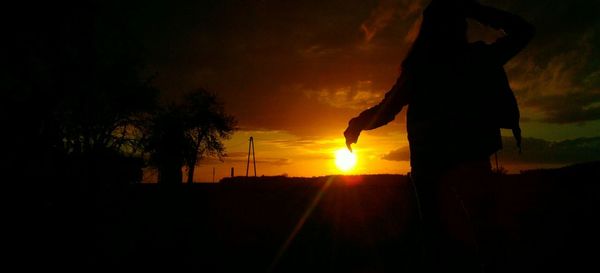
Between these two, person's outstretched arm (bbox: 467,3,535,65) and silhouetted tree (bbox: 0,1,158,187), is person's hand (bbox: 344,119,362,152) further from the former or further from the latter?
silhouetted tree (bbox: 0,1,158,187)

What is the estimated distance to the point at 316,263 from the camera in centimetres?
414

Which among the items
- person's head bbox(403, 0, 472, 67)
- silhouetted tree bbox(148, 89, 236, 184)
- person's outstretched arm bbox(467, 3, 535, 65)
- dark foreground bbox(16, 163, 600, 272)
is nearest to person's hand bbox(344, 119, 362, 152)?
person's head bbox(403, 0, 472, 67)

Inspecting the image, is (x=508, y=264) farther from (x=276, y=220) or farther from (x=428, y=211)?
(x=276, y=220)

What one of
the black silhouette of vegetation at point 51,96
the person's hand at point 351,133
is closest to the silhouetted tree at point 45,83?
the black silhouette of vegetation at point 51,96

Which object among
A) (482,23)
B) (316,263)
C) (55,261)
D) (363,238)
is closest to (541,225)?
(363,238)

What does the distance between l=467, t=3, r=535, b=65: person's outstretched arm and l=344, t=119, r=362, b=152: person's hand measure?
0.98 m

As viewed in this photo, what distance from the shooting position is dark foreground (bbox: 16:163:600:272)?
12.2 feet

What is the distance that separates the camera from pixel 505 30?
1.67 metres

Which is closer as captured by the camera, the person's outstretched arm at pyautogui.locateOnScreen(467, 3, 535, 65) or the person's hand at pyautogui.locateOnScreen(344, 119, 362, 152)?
the person's outstretched arm at pyautogui.locateOnScreen(467, 3, 535, 65)

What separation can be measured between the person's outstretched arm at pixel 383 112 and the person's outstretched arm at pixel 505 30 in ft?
1.60

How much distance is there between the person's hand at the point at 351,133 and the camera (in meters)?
2.38

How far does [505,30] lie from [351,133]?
1.13 m

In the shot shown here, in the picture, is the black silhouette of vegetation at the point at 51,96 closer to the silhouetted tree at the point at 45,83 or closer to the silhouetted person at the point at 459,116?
the silhouetted tree at the point at 45,83

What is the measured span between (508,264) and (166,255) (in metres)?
4.05
